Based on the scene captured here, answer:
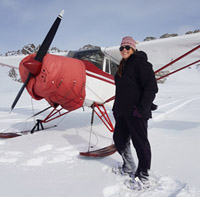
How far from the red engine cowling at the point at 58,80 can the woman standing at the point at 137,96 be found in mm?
1095

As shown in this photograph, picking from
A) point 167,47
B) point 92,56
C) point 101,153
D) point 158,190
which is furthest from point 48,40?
Result: point 167,47

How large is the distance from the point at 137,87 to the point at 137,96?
9 cm

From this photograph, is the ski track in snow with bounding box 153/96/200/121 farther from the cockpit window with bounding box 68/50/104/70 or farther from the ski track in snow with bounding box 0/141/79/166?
the ski track in snow with bounding box 0/141/79/166

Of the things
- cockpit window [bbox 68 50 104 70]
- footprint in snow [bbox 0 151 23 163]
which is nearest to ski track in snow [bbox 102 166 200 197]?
footprint in snow [bbox 0 151 23 163]

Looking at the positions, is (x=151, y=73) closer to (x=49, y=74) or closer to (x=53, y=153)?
(x=49, y=74)

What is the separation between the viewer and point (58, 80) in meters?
2.54

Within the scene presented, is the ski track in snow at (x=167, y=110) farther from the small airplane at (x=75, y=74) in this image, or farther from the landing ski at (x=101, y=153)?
the landing ski at (x=101, y=153)

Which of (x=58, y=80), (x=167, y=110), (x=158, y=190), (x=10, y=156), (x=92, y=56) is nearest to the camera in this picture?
(x=158, y=190)

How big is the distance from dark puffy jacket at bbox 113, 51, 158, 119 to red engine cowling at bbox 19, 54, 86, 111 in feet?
3.70

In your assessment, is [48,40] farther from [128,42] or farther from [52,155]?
[52,155]

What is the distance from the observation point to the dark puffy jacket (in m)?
1.55

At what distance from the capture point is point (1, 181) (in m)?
1.73

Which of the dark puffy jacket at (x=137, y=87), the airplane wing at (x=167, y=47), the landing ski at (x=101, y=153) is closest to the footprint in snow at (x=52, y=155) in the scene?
the landing ski at (x=101, y=153)

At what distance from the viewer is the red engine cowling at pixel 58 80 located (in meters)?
2.44
